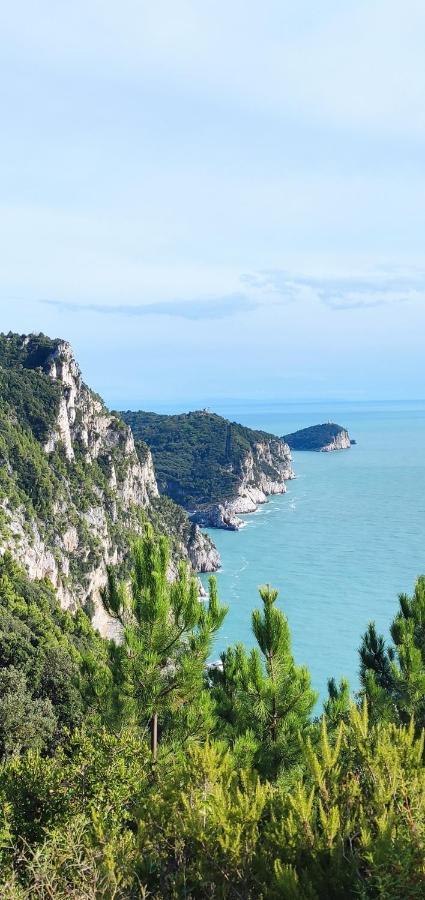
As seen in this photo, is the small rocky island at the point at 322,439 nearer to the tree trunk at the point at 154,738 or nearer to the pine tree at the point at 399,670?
the pine tree at the point at 399,670

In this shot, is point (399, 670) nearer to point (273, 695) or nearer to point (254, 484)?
point (273, 695)

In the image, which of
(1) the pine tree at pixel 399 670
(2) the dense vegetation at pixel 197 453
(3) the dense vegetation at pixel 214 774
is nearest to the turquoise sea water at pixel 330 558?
(2) the dense vegetation at pixel 197 453

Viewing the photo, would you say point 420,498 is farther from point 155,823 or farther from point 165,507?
point 155,823

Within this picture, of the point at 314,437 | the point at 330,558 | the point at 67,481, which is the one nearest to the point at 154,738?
the point at 67,481

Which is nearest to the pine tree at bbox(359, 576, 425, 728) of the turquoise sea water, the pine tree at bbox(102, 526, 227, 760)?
the pine tree at bbox(102, 526, 227, 760)

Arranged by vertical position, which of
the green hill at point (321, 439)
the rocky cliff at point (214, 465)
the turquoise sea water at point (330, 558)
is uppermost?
the green hill at point (321, 439)

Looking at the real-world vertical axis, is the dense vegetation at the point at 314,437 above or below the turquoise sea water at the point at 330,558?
above

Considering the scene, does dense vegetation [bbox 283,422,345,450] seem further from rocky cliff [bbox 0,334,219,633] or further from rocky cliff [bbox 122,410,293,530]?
rocky cliff [bbox 0,334,219,633]

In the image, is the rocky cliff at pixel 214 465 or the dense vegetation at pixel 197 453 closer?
the rocky cliff at pixel 214 465
